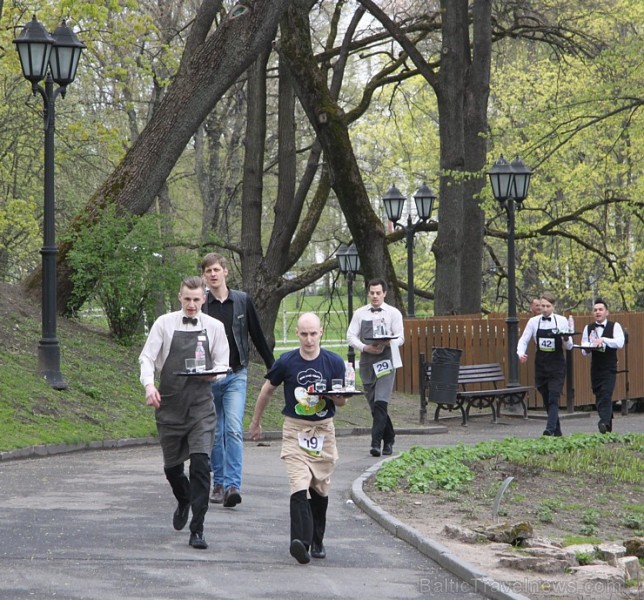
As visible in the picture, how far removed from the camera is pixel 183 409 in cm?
886

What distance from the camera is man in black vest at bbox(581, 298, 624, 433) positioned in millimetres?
17719

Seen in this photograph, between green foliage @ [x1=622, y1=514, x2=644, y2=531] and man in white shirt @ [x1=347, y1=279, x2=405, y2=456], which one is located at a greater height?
man in white shirt @ [x1=347, y1=279, x2=405, y2=456]

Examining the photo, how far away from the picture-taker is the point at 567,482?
42.1ft

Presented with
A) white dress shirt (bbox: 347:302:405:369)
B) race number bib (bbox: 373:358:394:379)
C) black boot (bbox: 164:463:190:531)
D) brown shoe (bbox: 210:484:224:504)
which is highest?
white dress shirt (bbox: 347:302:405:369)

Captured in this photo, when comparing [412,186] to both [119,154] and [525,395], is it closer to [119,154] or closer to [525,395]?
[119,154]

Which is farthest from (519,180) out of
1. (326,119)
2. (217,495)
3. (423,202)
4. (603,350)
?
(217,495)

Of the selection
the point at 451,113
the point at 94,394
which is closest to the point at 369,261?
the point at 451,113

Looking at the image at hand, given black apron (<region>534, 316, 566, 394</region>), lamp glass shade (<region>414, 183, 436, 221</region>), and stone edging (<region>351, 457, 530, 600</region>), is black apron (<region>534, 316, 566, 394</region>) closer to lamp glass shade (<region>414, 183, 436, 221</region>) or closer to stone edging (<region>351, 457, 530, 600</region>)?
stone edging (<region>351, 457, 530, 600</region>)

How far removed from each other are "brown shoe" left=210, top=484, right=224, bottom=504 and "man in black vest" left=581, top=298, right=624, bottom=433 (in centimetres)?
839

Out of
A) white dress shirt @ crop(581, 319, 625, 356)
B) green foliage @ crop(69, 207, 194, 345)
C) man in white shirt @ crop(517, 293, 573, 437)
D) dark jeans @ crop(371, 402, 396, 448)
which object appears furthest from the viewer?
green foliage @ crop(69, 207, 194, 345)

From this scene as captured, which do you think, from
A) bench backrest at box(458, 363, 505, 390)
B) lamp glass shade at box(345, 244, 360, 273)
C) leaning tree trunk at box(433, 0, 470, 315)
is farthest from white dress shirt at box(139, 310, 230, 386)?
lamp glass shade at box(345, 244, 360, 273)

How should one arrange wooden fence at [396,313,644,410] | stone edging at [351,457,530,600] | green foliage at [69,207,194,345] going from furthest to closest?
1. wooden fence at [396,313,644,410]
2. green foliage at [69,207,194,345]
3. stone edging at [351,457,530,600]

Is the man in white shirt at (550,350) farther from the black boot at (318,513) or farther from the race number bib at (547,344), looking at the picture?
the black boot at (318,513)

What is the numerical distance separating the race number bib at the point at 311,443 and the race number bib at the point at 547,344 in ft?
28.5
